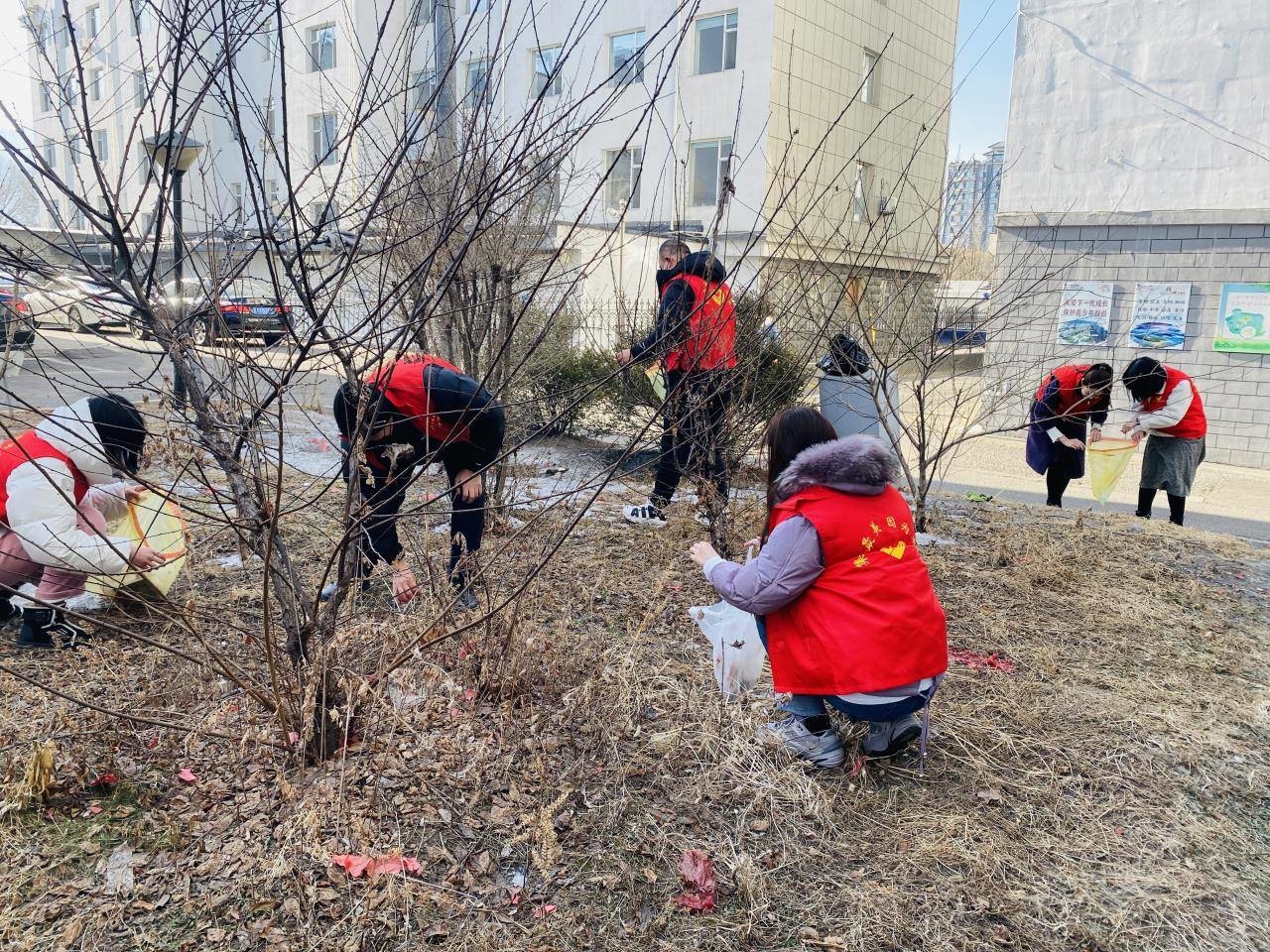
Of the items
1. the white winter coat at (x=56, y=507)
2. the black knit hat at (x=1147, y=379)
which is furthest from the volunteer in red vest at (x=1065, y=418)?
the white winter coat at (x=56, y=507)

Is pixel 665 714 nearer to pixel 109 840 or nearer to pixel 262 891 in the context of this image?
pixel 262 891

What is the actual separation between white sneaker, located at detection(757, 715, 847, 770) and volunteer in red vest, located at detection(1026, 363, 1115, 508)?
361 centimetres

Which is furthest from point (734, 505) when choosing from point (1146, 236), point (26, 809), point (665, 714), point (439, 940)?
point (1146, 236)

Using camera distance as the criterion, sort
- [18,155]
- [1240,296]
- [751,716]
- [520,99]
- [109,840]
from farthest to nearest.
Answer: [520,99] → [1240,296] → [751,716] → [109,840] → [18,155]

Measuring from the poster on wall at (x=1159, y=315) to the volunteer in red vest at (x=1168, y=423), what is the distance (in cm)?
566

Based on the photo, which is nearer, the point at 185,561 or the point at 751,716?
the point at 751,716

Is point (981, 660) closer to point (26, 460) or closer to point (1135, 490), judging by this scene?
point (26, 460)

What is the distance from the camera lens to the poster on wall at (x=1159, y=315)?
11.0 meters

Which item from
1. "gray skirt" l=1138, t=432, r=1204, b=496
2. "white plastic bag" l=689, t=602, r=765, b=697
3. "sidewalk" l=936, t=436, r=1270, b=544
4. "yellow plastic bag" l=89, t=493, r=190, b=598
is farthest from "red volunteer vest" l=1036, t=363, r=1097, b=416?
"yellow plastic bag" l=89, t=493, r=190, b=598

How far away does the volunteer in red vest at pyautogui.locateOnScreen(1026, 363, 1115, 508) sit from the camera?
19.1ft

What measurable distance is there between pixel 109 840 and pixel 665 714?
162 centimetres

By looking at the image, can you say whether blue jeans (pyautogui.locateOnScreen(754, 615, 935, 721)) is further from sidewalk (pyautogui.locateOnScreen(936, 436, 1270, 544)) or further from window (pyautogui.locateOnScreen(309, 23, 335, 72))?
sidewalk (pyautogui.locateOnScreen(936, 436, 1270, 544))

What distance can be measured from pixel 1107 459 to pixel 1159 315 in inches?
251

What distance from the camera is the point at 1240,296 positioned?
10.7m
